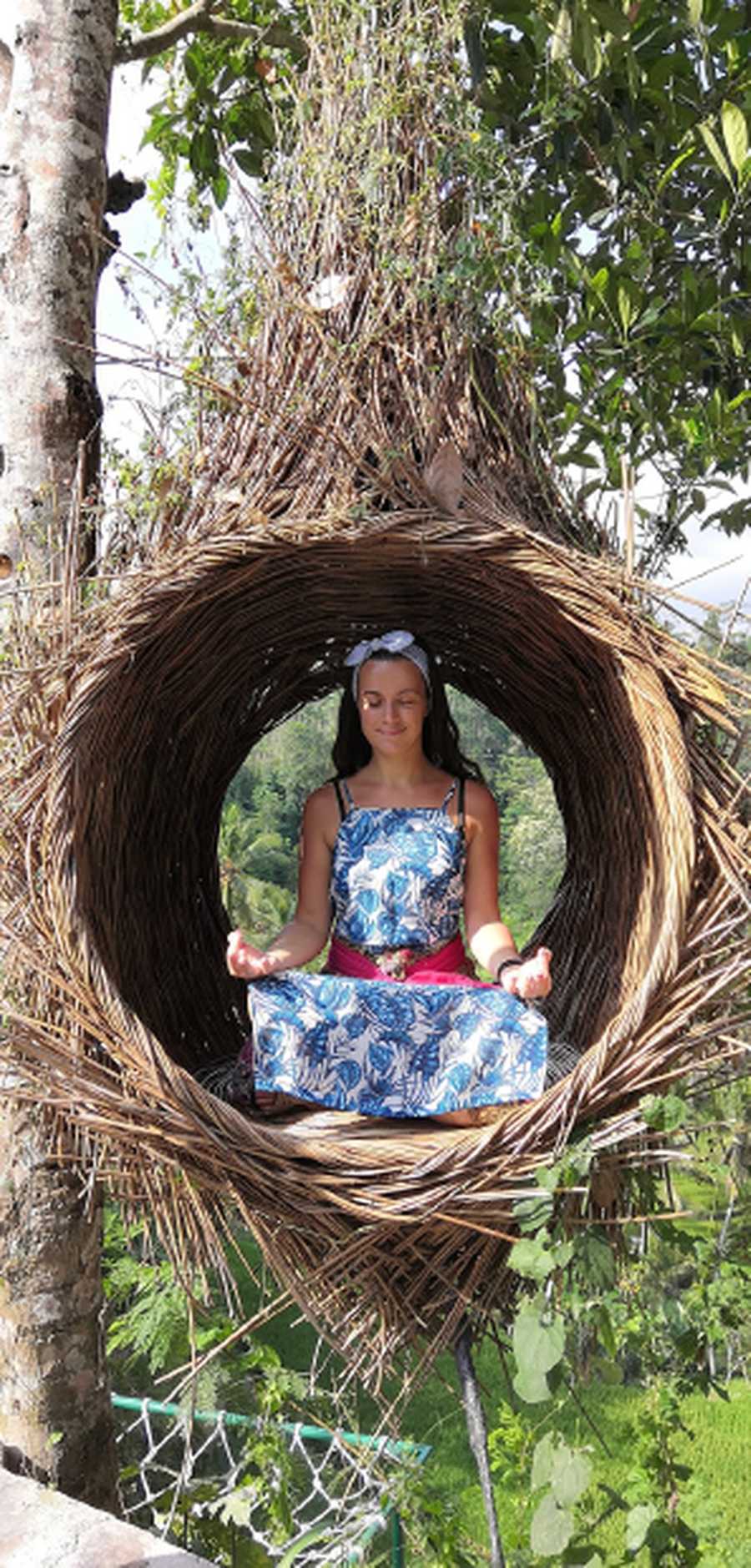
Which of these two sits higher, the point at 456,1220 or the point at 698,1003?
the point at 698,1003

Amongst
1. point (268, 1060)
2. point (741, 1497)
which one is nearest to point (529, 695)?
point (268, 1060)

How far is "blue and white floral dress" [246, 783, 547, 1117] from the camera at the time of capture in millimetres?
1689

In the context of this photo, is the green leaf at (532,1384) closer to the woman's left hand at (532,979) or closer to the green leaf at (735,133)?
the woman's left hand at (532,979)

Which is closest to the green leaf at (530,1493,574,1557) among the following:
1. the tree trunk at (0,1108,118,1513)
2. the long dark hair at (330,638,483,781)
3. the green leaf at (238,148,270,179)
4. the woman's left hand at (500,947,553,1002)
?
the woman's left hand at (500,947,553,1002)

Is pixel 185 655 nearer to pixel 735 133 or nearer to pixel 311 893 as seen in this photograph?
pixel 311 893

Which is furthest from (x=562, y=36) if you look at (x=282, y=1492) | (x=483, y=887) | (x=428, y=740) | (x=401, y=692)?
(x=282, y=1492)

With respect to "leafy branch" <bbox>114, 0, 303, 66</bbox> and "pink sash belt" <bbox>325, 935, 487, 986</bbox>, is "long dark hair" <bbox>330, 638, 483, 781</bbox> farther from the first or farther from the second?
"leafy branch" <bbox>114, 0, 303, 66</bbox>

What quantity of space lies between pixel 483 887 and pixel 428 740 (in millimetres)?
287

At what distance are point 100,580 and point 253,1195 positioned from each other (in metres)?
0.74

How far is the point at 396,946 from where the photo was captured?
6.51 ft

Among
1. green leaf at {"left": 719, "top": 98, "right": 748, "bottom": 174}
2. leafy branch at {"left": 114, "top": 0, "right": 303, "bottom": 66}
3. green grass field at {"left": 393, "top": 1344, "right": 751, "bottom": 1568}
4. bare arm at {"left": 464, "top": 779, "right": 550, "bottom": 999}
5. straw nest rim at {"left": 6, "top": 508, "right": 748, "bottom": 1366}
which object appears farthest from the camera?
green grass field at {"left": 393, "top": 1344, "right": 751, "bottom": 1568}

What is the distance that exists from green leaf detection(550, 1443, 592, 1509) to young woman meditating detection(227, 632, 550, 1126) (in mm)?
429

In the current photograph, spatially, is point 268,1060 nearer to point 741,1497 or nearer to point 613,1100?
point 613,1100

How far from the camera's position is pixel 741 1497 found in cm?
458
